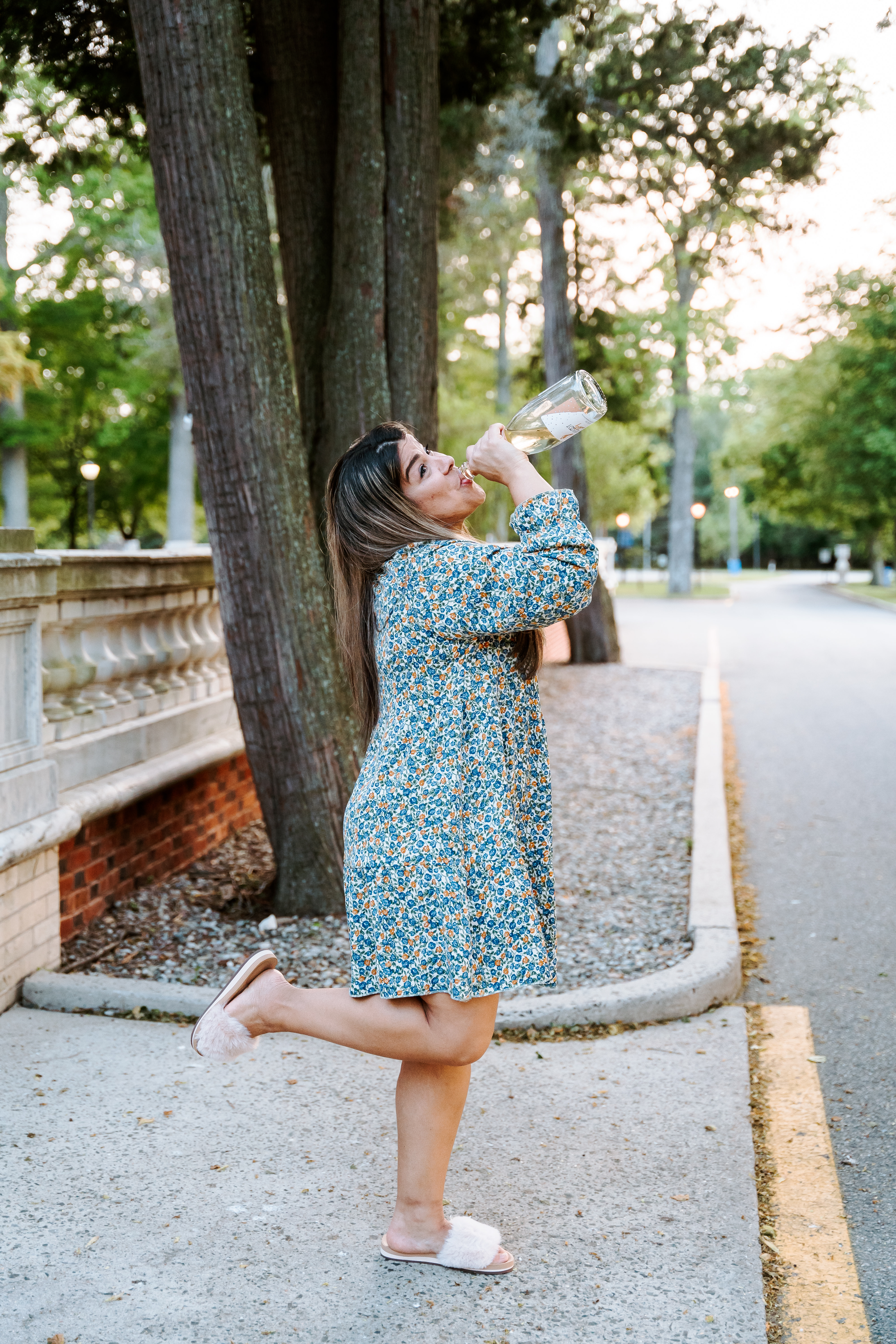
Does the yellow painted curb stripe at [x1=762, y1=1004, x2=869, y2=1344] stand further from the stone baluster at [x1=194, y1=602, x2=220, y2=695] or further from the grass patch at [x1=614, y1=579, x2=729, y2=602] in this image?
the grass patch at [x1=614, y1=579, x2=729, y2=602]

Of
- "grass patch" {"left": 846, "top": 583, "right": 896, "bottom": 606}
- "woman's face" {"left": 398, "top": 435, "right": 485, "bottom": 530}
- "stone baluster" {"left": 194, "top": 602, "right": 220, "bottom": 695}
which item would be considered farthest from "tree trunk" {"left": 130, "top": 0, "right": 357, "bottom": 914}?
"grass patch" {"left": 846, "top": 583, "right": 896, "bottom": 606}

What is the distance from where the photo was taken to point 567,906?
5863 millimetres

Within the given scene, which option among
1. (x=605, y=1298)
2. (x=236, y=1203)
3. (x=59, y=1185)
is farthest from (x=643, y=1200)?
(x=59, y=1185)

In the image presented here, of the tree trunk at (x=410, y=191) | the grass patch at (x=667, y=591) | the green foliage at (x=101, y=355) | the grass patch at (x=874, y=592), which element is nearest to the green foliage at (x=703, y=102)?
the tree trunk at (x=410, y=191)

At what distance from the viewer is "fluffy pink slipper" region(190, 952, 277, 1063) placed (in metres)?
2.81

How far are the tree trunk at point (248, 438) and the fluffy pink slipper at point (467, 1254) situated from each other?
8.12 ft

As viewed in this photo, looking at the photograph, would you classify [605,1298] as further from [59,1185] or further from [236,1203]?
[59,1185]

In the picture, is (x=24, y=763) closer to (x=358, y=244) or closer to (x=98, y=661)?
(x=98, y=661)

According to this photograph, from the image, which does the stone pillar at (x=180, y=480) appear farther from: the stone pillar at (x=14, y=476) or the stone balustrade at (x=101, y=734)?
the stone balustrade at (x=101, y=734)

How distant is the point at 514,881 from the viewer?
2637 millimetres

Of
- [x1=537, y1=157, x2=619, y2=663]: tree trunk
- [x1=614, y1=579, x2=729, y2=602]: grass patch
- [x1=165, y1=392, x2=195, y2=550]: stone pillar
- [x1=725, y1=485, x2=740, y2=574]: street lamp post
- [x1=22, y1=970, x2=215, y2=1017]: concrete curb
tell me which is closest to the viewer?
[x1=22, y1=970, x2=215, y2=1017]: concrete curb

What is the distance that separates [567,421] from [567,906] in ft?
11.7

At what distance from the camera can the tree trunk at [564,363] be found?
15.6m

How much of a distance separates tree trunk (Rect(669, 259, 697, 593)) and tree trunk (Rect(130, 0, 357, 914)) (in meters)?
25.6
